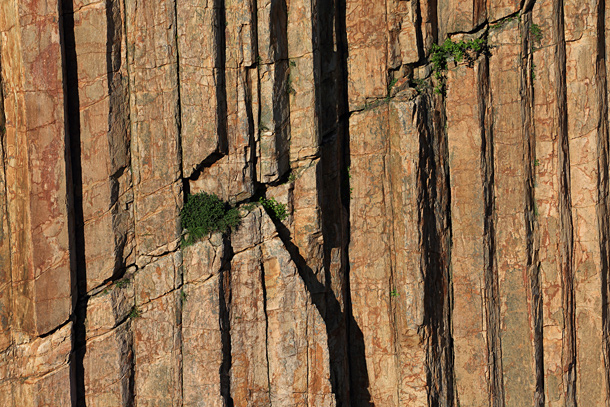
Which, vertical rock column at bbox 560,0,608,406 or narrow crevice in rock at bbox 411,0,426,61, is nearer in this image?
vertical rock column at bbox 560,0,608,406

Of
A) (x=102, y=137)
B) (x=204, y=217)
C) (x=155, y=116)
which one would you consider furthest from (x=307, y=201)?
(x=102, y=137)

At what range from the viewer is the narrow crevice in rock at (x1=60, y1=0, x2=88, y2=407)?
11.0 m

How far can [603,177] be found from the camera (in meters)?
11.8

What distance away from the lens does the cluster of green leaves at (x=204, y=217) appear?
11.1 metres

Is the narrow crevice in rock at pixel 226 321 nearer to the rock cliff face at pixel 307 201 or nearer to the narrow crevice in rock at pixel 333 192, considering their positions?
the rock cliff face at pixel 307 201

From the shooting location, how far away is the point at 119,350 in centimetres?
1109

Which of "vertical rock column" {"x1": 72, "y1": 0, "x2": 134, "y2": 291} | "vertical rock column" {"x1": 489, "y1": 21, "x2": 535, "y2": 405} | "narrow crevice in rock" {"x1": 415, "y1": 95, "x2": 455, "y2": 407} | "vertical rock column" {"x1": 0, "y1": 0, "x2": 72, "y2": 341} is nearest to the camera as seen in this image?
"vertical rock column" {"x1": 0, "y1": 0, "x2": 72, "y2": 341}

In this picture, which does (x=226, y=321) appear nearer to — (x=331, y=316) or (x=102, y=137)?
(x=331, y=316)

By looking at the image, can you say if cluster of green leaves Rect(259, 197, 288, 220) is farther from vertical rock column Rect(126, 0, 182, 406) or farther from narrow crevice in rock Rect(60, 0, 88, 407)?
narrow crevice in rock Rect(60, 0, 88, 407)

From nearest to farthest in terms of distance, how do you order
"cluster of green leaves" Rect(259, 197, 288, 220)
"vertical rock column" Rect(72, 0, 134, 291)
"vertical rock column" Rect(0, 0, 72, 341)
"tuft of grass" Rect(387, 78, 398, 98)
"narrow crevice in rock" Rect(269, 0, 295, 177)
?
"vertical rock column" Rect(0, 0, 72, 341) < "vertical rock column" Rect(72, 0, 134, 291) < "narrow crevice in rock" Rect(269, 0, 295, 177) < "cluster of green leaves" Rect(259, 197, 288, 220) < "tuft of grass" Rect(387, 78, 398, 98)

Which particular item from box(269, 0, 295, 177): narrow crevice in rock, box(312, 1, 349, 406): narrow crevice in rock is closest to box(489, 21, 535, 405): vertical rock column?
box(312, 1, 349, 406): narrow crevice in rock

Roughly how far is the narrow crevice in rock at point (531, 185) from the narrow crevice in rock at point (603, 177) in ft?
3.18

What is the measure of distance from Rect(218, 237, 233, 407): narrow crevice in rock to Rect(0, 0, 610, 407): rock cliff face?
4 centimetres

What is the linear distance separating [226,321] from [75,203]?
2823 millimetres
